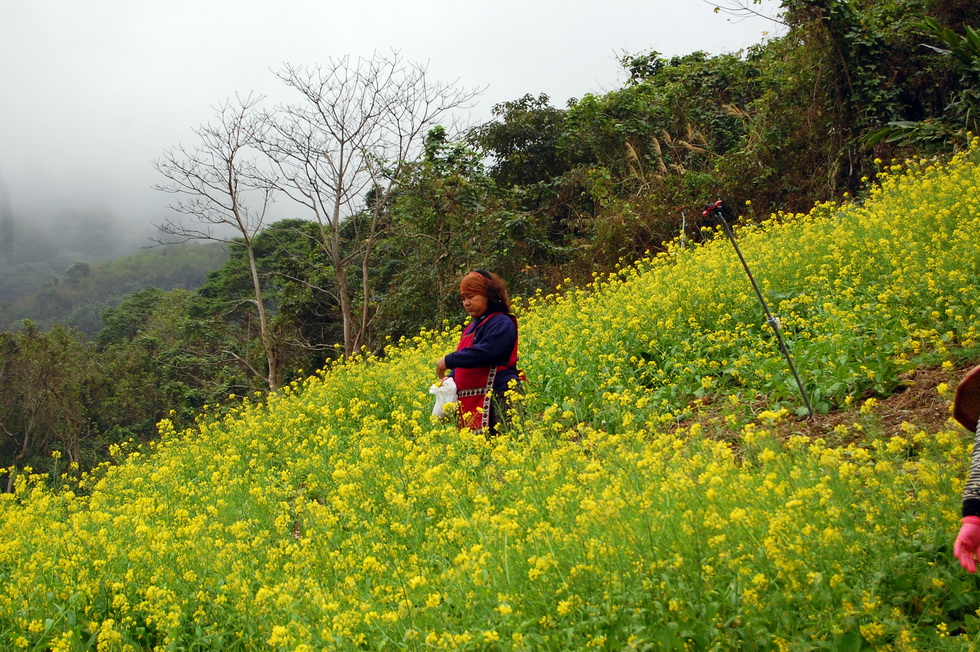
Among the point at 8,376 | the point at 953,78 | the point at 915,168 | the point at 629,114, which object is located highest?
the point at 629,114

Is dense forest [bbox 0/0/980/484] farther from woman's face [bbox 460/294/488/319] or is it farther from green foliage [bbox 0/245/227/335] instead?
green foliage [bbox 0/245/227/335]

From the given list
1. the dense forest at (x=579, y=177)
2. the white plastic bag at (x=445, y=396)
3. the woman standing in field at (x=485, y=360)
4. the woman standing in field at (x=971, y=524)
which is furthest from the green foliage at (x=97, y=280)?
the woman standing in field at (x=971, y=524)

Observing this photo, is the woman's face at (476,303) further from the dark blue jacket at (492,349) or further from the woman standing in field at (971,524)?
the woman standing in field at (971,524)

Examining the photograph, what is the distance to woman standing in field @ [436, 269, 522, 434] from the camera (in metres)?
4.57

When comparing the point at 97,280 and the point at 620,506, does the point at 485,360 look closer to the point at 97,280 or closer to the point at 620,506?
the point at 620,506

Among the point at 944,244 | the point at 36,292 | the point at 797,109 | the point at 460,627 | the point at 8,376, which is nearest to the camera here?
the point at 460,627

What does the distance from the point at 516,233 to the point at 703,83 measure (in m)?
4.88

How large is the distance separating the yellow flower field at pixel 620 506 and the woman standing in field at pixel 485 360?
0.32 metres

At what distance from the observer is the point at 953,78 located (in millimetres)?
9852

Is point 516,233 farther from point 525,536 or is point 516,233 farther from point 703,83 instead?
point 525,536

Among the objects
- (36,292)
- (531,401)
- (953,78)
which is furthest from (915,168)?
(36,292)

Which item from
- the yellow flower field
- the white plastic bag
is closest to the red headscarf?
the white plastic bag

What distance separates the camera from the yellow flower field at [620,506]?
2217 millimetres

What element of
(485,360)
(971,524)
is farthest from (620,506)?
(485,360)
